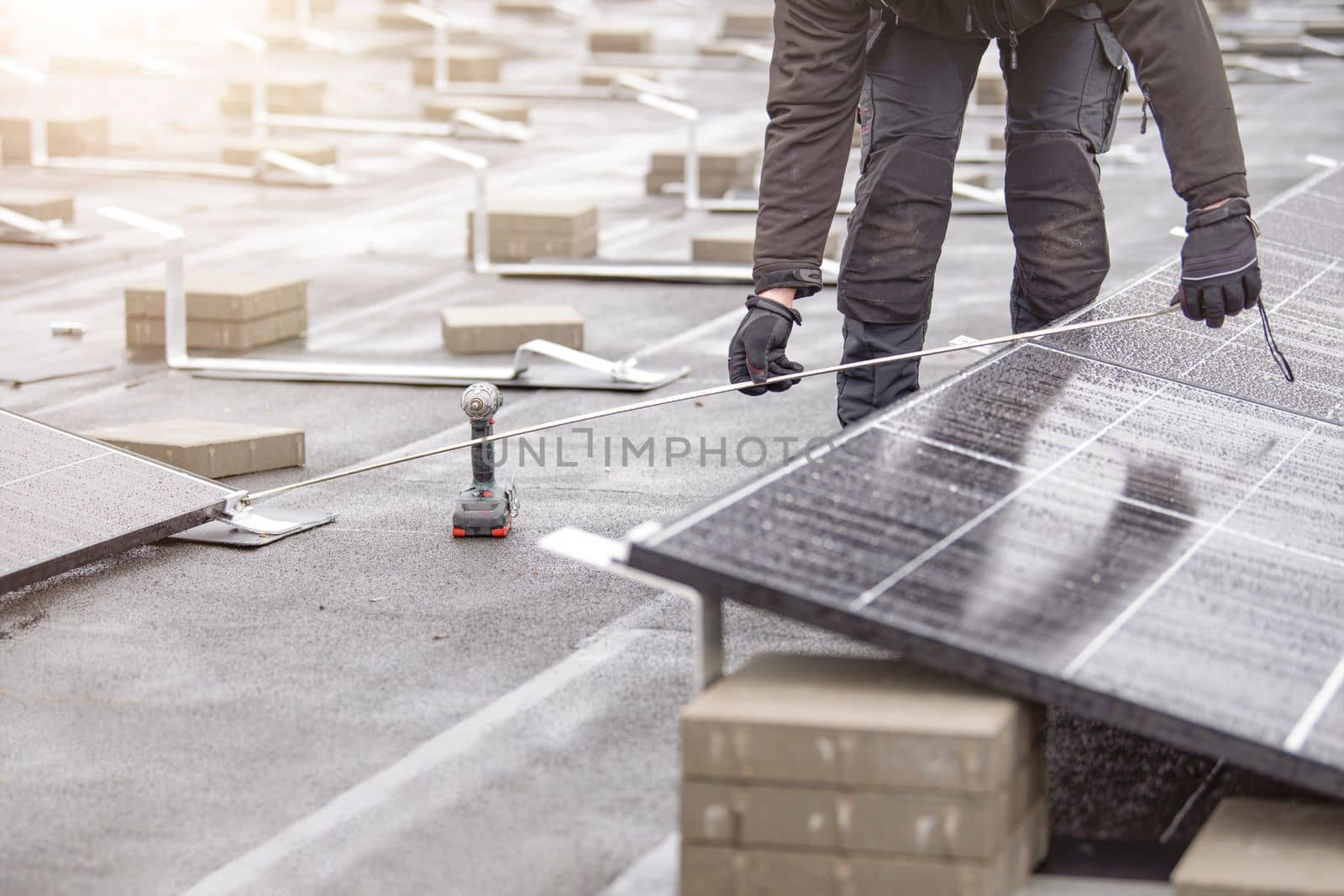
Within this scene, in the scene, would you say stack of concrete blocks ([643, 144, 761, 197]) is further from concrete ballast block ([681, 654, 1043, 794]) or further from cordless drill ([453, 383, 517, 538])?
concrete ballast block ([681, 654, 1043, 794])

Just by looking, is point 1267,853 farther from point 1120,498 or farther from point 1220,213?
point 1220,213

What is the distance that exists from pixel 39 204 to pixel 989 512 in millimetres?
9051

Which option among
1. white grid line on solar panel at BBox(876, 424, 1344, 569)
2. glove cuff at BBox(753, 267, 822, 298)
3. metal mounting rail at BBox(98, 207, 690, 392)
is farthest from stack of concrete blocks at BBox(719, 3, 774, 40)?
white grid line on solar panel at BBox(876, 424, 1344, 569)

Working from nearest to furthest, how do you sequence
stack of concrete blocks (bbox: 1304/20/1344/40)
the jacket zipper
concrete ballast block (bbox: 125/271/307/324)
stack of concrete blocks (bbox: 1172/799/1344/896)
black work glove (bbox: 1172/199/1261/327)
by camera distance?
stack of concrete blocks (bbox: 1172/799/1344/896) → black work glove (bbox: 1172/199/1261/327) → the jacket zipper → concrete ballast block (bbox: 125/271/307/324) → stack of concrete blocks (bbox: 1304/20/1344/40)

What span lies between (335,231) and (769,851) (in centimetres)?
933

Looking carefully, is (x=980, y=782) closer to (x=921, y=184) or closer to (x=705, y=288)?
(x=921, y=184)

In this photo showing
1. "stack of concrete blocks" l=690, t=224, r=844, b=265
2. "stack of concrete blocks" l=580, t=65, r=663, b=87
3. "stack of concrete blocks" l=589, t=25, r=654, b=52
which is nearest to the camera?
"stack of concrete blocks" l=690, t=224, r=844, b=265

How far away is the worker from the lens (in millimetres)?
3631

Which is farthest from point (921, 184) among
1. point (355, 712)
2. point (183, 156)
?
point (183, 156)

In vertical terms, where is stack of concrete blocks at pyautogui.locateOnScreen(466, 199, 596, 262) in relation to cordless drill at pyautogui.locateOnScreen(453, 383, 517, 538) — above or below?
above

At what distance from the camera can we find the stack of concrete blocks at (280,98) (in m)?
17.0

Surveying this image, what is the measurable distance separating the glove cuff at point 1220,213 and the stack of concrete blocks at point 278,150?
10646 mm

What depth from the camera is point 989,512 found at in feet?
10.2

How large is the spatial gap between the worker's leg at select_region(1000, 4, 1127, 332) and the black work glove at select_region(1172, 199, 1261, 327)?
87 centimetres
